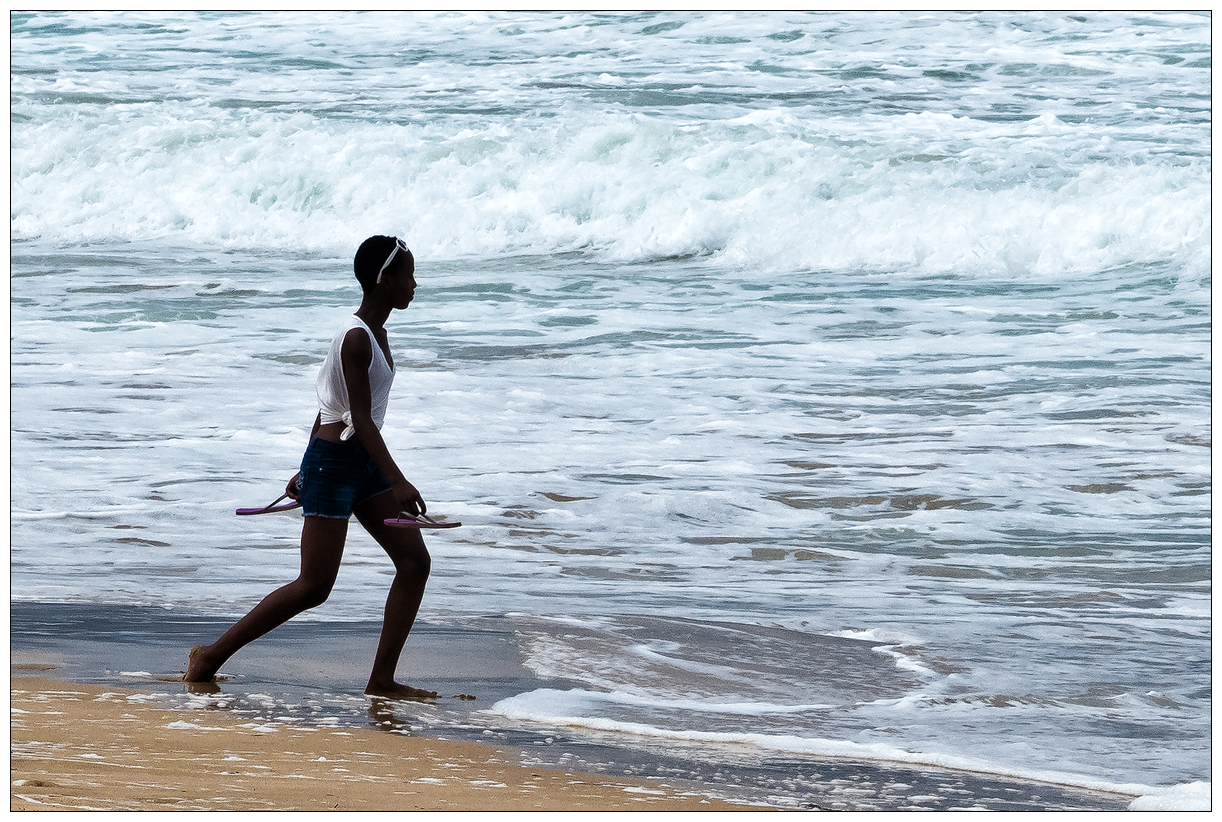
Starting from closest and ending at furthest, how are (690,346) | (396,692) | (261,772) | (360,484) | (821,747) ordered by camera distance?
(261,772)
(821,747)
(360,484)
(396,692)
(690,346)

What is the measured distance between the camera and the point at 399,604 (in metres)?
4.99

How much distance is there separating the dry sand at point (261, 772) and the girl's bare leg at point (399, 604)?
502 mm

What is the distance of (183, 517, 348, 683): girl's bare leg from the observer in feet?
15.9

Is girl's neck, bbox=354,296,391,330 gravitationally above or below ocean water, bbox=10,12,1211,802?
above

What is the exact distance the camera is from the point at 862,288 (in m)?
17.0

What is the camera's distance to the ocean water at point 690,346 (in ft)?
18.7

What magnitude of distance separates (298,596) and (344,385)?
0.70 meters

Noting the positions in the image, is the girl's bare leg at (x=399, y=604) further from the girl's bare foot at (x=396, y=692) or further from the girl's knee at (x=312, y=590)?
the girl's knee at (x=312, y=590)

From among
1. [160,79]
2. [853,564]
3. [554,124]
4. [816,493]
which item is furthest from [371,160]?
[853,564]

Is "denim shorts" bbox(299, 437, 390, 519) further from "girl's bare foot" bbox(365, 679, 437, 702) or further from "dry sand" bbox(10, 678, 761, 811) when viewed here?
"dry sand" bbox(10, 678, 761, 811)

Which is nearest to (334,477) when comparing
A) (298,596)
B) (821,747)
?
(298,596)

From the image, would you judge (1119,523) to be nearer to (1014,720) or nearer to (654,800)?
(1014,720)

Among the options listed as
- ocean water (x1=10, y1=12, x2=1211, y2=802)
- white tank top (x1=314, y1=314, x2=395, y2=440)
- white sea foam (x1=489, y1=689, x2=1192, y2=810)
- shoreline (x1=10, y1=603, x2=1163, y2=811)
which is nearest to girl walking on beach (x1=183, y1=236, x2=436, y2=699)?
white tank top (x1=314, y1=314, x2=395, y2=440)

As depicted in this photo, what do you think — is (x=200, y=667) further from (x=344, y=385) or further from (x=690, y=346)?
(x=690, y=346)
